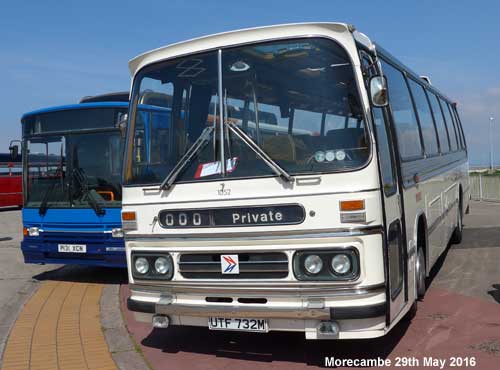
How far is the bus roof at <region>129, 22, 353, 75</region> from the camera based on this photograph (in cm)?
496

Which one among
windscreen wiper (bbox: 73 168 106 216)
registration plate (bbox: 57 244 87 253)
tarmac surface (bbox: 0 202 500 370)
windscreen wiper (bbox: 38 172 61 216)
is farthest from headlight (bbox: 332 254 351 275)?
windscreen wiper (bbox: 38 172 61 216)

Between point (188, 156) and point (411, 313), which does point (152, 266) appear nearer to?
point (188, 156)

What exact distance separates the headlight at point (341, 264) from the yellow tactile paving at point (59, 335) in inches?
95.0

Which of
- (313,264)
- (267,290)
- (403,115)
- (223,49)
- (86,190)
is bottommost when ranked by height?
(267,290)

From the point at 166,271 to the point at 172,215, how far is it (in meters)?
0.54

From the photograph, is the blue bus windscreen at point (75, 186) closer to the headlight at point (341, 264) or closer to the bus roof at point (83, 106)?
the bus roof at point (83, 106)

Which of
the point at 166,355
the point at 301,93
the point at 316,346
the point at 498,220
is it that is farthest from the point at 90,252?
the point at 498,220

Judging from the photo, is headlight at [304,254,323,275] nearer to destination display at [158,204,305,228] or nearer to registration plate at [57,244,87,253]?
destination display at [158,204,305,228]

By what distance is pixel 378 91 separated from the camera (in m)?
4.79

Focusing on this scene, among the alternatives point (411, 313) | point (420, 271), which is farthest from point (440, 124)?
point (411, 313)

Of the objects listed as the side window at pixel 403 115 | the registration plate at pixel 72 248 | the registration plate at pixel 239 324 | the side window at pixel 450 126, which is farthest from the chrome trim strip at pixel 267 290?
the side window at pixel 450 126

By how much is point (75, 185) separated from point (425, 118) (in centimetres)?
561

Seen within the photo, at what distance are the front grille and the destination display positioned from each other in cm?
28

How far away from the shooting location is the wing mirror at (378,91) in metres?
4.78
